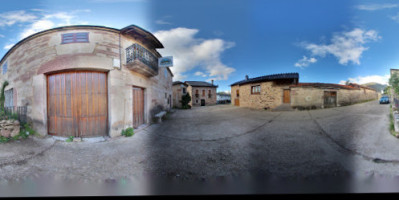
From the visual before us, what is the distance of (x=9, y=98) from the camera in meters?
2.00

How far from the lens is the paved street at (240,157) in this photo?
3.29 ft

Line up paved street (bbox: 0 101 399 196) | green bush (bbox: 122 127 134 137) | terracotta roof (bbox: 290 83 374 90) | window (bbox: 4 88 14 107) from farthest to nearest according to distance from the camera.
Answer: window (bbox: 4 88 14 107) → green bush (bbox: 122 127 134 137) → terracotta roof (bbox: 290 83 374 90) → paved street (bbox: 0 101 399 196)

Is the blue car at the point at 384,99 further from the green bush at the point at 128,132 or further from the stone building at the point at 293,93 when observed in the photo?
the green bush at the point at 128,132

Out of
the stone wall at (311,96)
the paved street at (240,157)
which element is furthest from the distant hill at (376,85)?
the stone wall at (311,96)

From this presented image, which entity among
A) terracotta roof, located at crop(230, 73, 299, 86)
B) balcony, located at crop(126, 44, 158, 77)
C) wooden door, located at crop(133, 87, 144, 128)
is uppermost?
balcony, located at crop(126, 44, 158, 77)

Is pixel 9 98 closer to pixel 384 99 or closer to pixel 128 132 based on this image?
pixel 128 132

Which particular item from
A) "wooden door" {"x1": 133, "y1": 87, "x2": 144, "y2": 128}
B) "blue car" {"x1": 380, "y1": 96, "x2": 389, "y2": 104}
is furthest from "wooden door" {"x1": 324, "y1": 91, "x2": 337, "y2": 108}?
"wooden door" {"x1": 133, "y1": 87, "x2": 144, "y2": 128}

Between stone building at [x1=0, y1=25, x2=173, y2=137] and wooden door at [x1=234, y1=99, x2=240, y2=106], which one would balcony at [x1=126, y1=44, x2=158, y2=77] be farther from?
wooden door at [x1=234, y1=99, x2=240, y2=106]

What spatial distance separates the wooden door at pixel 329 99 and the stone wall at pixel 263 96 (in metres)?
0.52

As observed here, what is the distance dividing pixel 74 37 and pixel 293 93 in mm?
2685

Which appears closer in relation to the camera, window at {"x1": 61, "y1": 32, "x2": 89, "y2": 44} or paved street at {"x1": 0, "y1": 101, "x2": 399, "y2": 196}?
paved street at {"x1": 0, "y1": 101, "x2": 399, "y2": 196}

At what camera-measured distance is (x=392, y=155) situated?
1212 millimetres

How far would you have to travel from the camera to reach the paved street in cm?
100

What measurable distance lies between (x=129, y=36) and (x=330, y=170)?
283 cm
